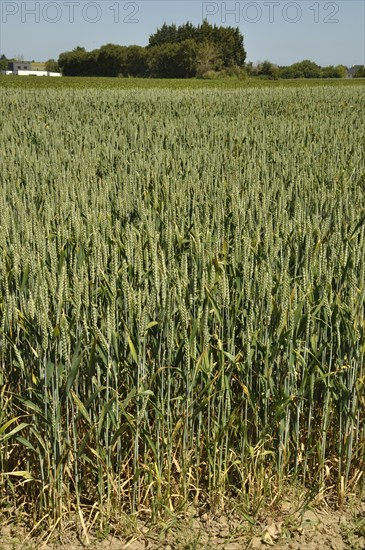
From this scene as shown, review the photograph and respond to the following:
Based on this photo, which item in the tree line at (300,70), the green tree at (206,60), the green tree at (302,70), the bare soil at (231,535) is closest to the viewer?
the bare soil at (231,535)

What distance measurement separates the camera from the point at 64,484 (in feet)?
8.38

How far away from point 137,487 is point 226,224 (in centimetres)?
224

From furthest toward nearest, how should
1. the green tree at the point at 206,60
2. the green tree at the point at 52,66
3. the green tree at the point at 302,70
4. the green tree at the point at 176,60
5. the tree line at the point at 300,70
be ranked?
the green tree at the point at 52,66 < the green tree at the point at 302,70 < the tree line at the point at 300,70 < the green tree at the point at 206,60 < the green tree at the point at 176,60

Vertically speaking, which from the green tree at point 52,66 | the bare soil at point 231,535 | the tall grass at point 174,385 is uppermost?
the green tree at point 52,66

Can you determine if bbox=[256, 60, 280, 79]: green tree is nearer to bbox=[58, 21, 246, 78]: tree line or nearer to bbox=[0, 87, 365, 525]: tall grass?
bbox=[58, 21, 246, 78]: tree line

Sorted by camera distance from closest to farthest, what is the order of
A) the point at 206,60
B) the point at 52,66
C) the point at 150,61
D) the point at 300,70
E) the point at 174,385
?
the point at 174,385 < the point at 206,60 < the point at 150,61 < the point at 300,70 < the point at 52,66

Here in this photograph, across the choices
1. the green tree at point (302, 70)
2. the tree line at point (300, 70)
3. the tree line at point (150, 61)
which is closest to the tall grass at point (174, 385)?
the tree line at point (150, 61)

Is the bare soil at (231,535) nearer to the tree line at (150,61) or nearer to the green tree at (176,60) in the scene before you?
the tree line at (150,61)

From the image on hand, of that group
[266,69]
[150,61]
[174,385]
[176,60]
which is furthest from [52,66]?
[174,385]

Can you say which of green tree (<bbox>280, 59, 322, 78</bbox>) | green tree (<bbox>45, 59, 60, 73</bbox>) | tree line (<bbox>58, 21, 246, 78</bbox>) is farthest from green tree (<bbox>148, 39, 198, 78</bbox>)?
green tree (<bbox>45, 59, 60, 73</bbox>)

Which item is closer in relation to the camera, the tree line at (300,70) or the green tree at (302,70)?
the tree line at (300,70)

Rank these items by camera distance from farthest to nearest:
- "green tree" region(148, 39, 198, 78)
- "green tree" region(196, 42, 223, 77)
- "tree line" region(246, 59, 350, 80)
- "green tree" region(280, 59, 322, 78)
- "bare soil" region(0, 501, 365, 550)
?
"green tree" region(280, 59, 322, 78)
"tree line" region(246, 59, 350, 80)
"green tree" region(196, 42, 223, 77)
"green tree" region(148, 39, 198, 78)
"bare soil" region(0, 501, 365, 550)

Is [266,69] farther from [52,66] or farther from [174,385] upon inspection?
[174,385]

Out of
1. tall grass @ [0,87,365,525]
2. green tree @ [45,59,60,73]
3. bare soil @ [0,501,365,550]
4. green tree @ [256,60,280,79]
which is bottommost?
bare soil @ [0,501,365,550]
